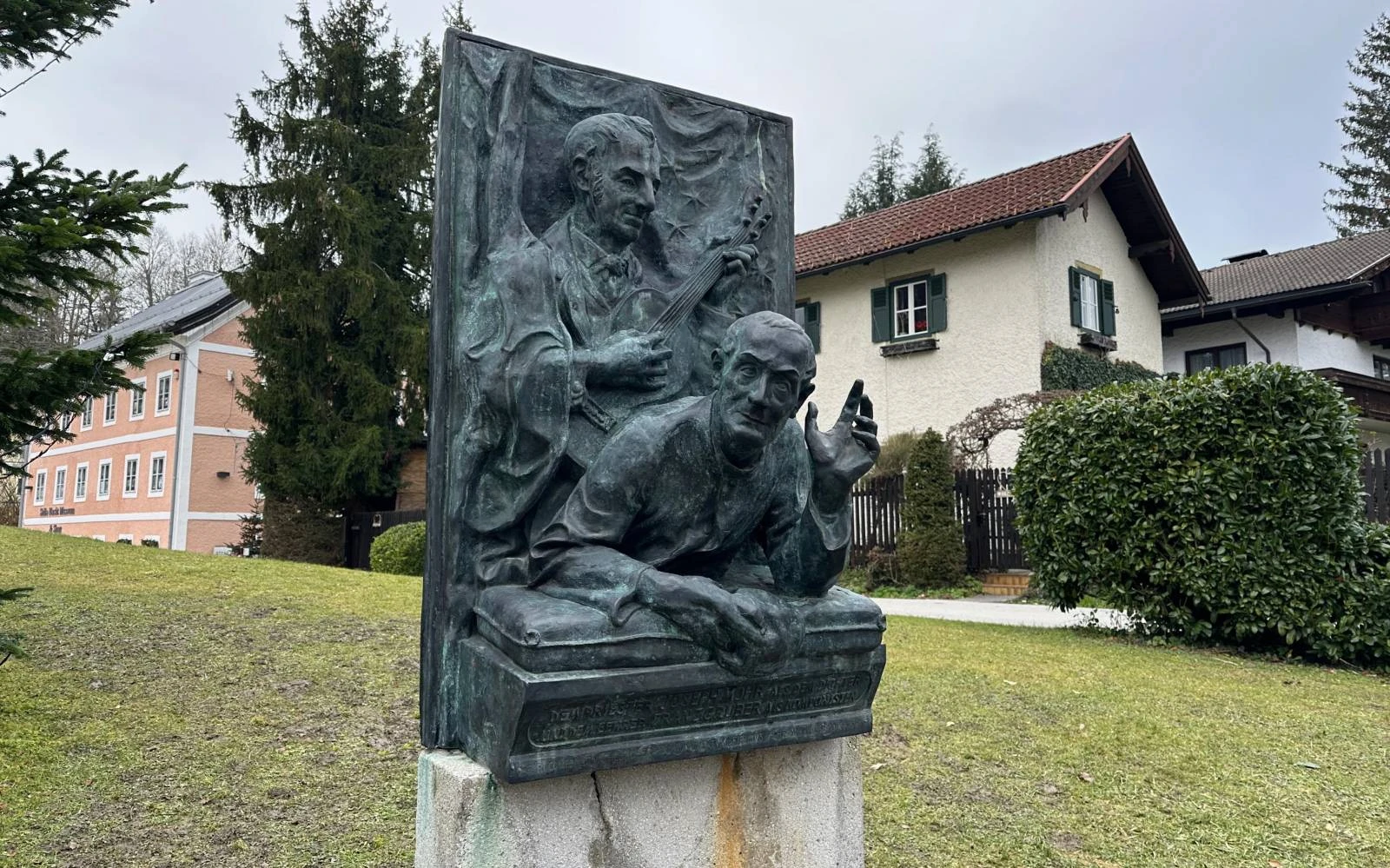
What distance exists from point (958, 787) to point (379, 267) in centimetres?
1686

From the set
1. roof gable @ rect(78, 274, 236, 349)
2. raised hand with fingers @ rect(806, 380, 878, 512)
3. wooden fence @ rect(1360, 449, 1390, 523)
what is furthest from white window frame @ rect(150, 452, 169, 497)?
raised hand with fingers @ rect(806, 380, 878, 512)

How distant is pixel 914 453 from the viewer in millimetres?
12750

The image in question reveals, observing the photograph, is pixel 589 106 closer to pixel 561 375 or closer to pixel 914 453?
pixel 561 375

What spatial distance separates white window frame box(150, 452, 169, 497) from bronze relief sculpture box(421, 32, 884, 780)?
26.0 metres

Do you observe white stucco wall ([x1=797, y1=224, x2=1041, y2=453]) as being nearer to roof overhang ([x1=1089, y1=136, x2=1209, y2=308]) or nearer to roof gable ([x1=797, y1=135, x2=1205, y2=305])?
roof gable ([x1=797, y1=135, x2=1205, y2=305])

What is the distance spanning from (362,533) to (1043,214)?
13940mm

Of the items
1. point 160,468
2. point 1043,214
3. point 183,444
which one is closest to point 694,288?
point 1043,214

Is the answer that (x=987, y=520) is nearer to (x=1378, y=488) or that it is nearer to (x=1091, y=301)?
(x=1378, y=488)

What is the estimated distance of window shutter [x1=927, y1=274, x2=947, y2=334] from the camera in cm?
1666

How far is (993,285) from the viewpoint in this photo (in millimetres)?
16047

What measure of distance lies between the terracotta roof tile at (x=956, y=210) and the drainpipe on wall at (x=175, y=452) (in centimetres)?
1649

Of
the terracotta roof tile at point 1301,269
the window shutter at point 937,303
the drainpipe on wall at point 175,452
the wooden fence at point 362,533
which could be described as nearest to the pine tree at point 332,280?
the wooden fence at point 362,533

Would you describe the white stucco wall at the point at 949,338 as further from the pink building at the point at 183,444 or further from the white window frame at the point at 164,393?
the white window frame at the point at 164,393

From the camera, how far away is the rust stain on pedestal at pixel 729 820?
225cm
